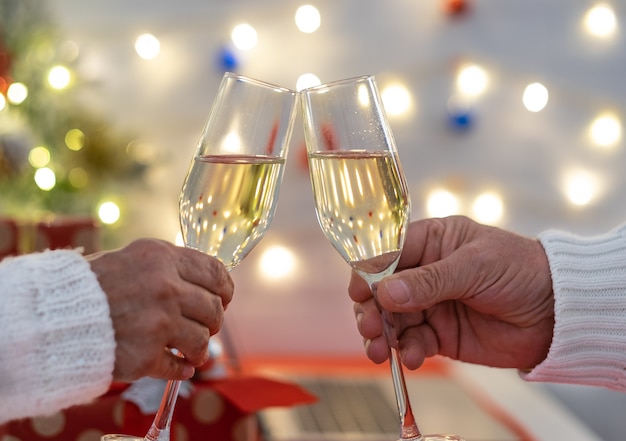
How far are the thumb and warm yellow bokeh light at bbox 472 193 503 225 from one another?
1.38m

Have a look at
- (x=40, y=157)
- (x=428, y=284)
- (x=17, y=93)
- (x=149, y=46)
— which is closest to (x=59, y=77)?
(x=17, y=93)

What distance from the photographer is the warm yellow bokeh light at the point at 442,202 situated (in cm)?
232

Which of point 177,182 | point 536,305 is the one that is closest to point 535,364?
point 536,305

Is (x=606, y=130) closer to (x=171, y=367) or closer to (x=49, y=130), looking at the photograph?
(x=49, y=130)

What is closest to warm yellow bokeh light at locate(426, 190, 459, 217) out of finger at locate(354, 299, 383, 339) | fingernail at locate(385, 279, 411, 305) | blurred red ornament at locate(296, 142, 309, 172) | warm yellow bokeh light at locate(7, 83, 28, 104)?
blurred red ornament at locate(296, 142, 309, 172)

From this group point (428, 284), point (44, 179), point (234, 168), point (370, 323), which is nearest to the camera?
point (234, 168)

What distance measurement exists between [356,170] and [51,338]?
0.29 metres

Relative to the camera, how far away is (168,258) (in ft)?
2.32

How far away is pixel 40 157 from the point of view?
2170 mm

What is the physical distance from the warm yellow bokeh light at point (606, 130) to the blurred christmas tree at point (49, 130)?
3.86 ft

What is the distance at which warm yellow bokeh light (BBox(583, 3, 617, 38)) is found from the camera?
1.95 meters

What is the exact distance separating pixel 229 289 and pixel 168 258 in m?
0.08

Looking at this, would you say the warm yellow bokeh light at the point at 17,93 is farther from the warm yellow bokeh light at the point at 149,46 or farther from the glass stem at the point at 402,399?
the glass stem at the point at 402,399

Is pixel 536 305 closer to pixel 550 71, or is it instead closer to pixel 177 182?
pixel 550 71
